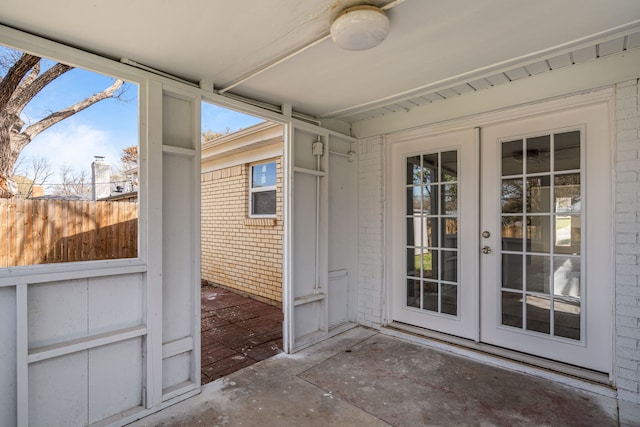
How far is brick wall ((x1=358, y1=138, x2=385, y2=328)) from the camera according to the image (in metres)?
4.11

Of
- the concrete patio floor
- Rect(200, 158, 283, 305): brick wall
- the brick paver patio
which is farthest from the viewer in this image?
Rect(200, 158, 283, 305): brick wall

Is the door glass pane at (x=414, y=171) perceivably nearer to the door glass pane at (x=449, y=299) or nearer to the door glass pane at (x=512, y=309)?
the door glass pane at (x=449, y=299)

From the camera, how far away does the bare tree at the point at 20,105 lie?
2.70m

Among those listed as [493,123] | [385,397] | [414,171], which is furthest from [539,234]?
[385,397]

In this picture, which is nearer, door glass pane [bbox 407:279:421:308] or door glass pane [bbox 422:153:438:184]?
door glass pane [bbox 422:153:438:184]

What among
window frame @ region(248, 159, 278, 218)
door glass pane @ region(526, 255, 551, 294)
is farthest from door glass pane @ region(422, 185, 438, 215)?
window frame @ region(248, 159, 278, 218)

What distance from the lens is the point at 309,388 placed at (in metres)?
2.77

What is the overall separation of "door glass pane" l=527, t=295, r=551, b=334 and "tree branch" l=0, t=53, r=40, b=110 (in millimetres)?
5434

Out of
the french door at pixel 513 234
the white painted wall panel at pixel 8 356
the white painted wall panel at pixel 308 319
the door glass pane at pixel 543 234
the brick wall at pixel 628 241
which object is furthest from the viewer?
the white painted wall panel at pixel 308 319

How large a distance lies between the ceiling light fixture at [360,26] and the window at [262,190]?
3861 millimetres

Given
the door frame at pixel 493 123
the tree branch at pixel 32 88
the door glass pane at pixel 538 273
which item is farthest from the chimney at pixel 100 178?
the door glass pane at pixel 538 273

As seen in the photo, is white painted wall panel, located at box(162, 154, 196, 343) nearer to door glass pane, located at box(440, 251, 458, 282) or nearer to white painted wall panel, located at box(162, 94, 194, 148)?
white painted wall panel, located at box(162, 94, 194, 148)

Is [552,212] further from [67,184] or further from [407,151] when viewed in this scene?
A: [67,184]

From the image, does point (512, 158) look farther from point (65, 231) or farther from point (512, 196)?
point (65, 231)
